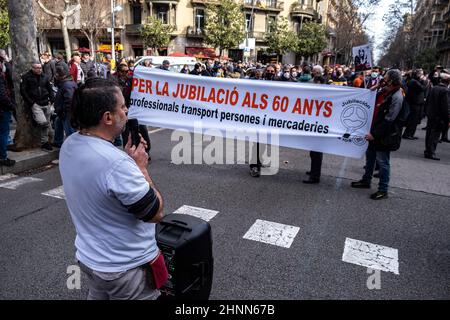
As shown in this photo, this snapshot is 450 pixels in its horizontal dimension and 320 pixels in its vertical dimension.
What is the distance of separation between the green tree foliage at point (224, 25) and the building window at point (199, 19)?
2.28 meters

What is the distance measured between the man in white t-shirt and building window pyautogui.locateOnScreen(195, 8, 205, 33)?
1759 inches

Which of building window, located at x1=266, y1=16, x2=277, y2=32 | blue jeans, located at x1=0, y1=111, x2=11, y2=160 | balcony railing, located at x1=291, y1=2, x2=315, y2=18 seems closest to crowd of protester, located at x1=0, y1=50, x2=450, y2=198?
blue jeans, located at x1=0, y1=111, x2=11, y2=160

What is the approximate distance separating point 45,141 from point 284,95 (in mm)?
5178

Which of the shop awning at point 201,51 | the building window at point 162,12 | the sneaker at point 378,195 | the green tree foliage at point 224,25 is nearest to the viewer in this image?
the sneaker at point 378,195

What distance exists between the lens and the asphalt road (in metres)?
3.32

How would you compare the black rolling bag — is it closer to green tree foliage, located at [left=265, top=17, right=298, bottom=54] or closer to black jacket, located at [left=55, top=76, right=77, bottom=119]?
black jacket, located at [left=55, top=76, right=77, bottom=119]

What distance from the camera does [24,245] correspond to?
395 centimetres

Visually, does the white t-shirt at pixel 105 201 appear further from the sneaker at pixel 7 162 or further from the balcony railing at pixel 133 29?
the balcony railing at pixel 133 29

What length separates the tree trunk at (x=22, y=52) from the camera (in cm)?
697

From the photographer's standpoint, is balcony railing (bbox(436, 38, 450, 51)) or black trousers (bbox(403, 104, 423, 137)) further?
balcony railing (bbox(436, 38, 450, 51))

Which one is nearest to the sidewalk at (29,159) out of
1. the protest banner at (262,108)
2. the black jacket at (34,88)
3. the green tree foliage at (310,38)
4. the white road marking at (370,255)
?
the black jacket at (34,88)
